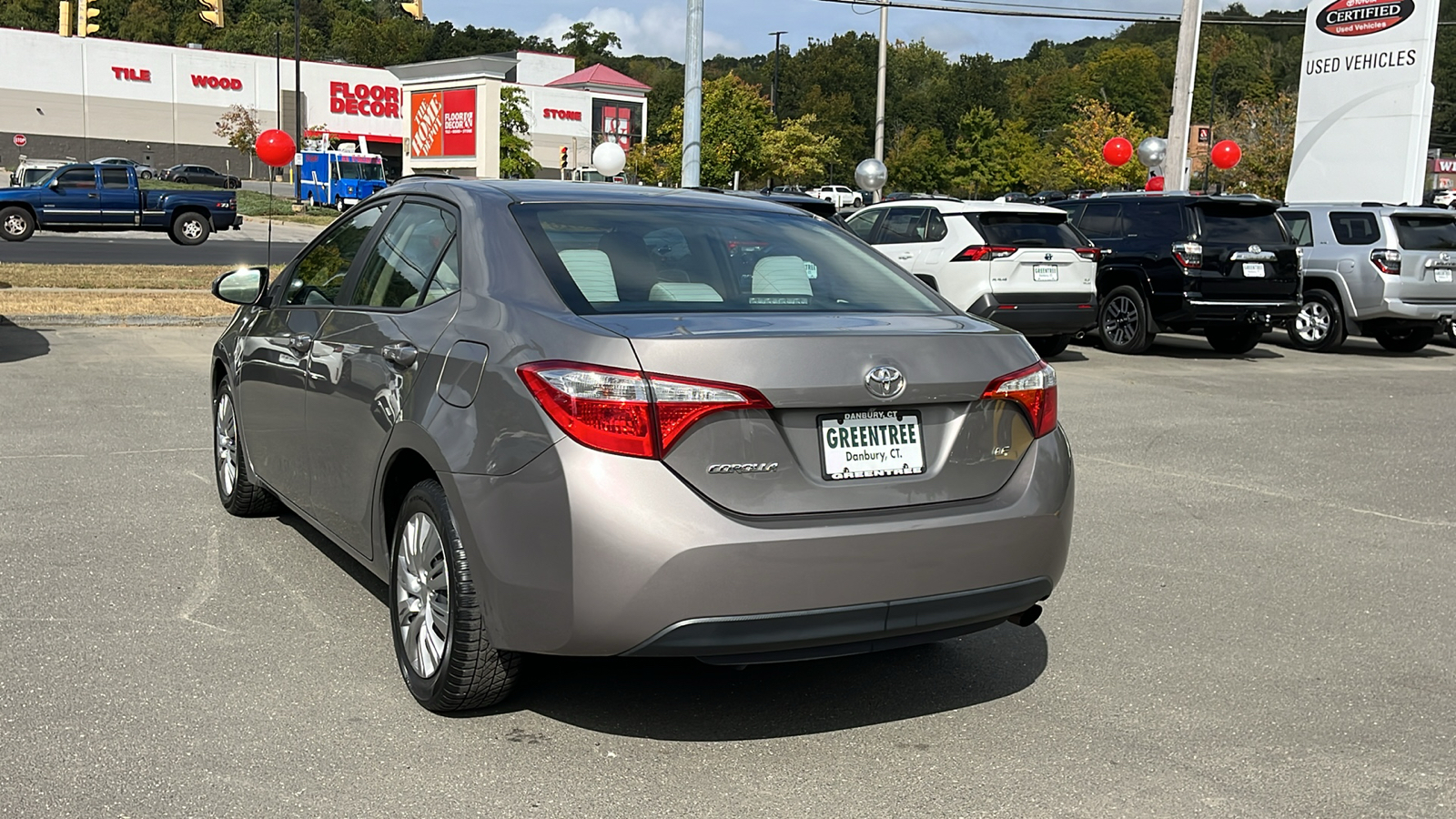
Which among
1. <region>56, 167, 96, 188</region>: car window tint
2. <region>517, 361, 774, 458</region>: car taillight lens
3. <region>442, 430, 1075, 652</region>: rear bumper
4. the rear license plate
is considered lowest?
<region>442, 430, 1075, 652</region>: rear bumper

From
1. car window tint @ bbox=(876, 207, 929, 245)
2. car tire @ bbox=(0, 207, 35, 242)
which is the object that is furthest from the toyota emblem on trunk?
car tire @ bbox=(0, 207, 35, 242)

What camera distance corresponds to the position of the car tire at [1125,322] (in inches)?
647

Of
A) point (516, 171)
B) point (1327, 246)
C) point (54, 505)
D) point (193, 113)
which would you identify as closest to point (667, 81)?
point (193, 113)

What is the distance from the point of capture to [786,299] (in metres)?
4.35

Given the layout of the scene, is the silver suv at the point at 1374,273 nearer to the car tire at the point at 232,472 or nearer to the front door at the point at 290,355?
the car tire at the point at 232,472

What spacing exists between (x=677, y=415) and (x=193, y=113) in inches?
3607

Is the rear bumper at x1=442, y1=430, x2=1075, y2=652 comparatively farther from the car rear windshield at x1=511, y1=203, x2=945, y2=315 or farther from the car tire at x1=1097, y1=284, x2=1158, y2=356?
the car tire at x1=1097, y1=284, x2=1158, y2=356

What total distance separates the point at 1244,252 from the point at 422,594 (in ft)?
45.2

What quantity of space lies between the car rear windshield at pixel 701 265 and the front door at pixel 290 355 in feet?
3.84

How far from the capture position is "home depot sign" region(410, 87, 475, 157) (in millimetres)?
78812

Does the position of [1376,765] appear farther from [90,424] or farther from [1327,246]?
[1327,246]

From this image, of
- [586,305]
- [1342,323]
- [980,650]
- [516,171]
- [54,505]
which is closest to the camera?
[586,305]

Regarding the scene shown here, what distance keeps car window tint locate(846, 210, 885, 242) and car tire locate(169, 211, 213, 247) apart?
68.7 ft

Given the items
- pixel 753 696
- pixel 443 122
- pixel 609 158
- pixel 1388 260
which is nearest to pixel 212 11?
pixel 609 158
